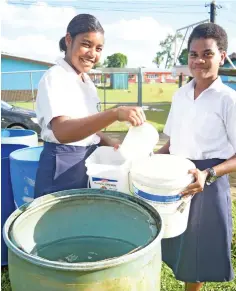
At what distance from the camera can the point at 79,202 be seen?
1.53 metres

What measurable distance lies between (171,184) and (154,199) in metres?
0.10

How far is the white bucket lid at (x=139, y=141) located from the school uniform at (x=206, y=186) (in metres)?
0.35

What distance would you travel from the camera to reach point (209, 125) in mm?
1986

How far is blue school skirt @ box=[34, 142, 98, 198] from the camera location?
6.10 ft

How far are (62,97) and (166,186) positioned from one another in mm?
666

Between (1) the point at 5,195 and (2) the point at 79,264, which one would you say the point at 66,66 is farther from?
(1) the point at 5,195

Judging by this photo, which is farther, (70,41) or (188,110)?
(188,110)

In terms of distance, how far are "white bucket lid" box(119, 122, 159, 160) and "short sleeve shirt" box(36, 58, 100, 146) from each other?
242 millimetres

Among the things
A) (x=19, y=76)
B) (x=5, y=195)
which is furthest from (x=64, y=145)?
(x=19, y=76)

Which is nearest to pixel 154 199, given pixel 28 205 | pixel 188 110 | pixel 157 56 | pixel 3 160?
pixel 28 205

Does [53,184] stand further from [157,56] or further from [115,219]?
[157,56]

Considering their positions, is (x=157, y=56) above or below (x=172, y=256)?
above

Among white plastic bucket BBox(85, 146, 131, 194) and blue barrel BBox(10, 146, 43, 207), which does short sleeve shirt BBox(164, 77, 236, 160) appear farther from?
blue barrel BBox(10, 146, 43, 207)

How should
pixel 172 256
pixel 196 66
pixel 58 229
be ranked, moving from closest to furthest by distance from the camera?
1. pixel 58 229
2. pixel 196 66
3. pixel 172 256
